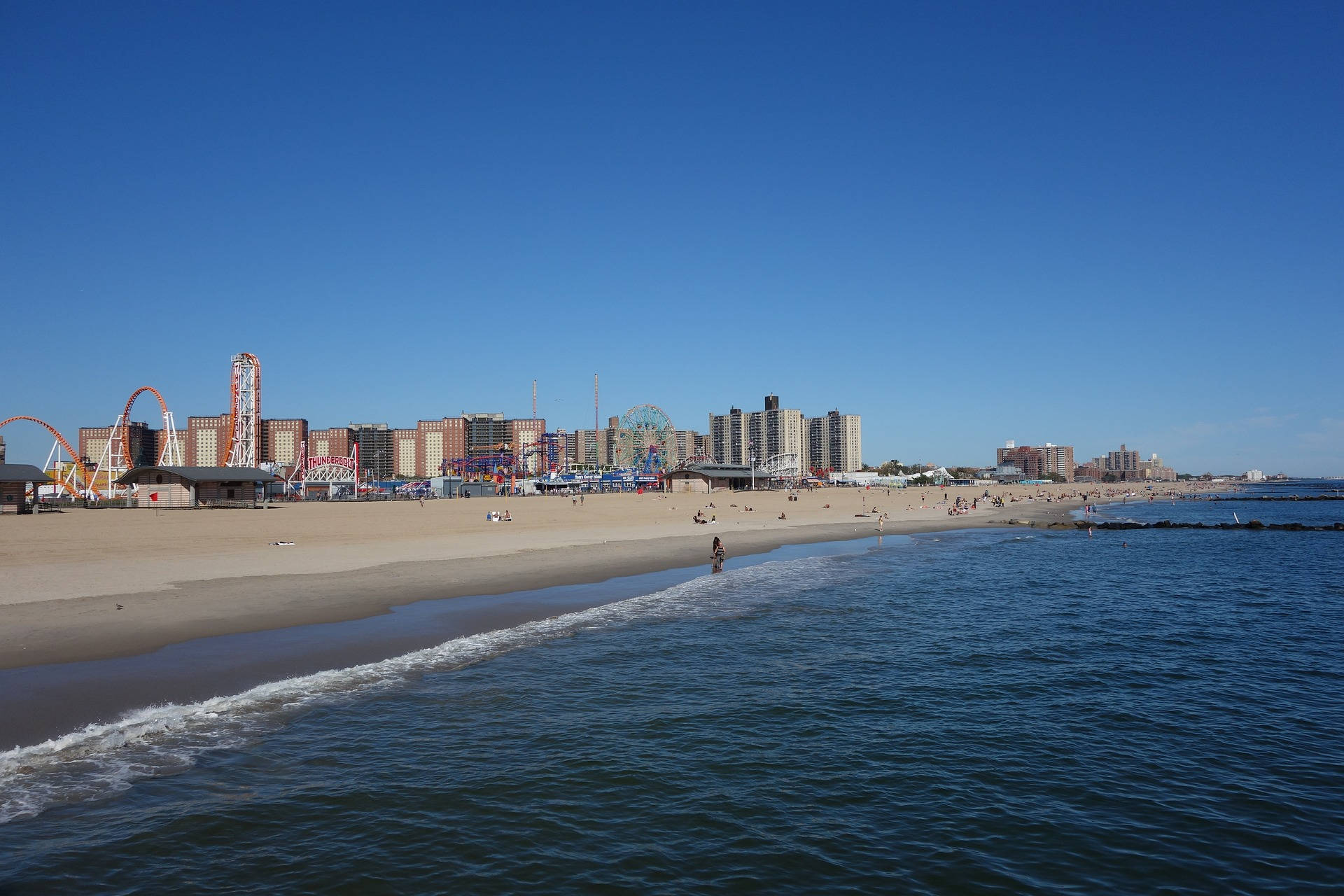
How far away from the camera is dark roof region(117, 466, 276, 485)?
214 ft

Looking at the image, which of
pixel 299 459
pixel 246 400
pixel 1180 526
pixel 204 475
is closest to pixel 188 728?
pixel 204 475

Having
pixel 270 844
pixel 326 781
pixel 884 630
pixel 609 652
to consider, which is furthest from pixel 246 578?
pixel 884 630

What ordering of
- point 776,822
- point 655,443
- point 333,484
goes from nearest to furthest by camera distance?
point 776,822 → point 333,484 → point 655,443

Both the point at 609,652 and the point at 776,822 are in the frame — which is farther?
the point at 609,652

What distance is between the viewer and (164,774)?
10367mm

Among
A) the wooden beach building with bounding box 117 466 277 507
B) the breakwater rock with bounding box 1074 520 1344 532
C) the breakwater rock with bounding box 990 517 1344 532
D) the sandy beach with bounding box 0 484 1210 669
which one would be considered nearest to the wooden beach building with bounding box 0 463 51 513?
the sandy beach with bounding box 0 484 1210 669

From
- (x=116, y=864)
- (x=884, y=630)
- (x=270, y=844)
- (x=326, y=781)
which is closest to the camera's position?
(x=116, y=864)

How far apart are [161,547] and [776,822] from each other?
3206 cm

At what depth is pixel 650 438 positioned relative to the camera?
518ft

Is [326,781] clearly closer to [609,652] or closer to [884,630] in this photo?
[609,652]

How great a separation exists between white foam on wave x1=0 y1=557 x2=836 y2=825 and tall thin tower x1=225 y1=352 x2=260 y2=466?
327 feet

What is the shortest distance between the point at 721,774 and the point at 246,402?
11176 cm

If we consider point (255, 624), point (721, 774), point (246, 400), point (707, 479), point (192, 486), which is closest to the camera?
point (721, 774)

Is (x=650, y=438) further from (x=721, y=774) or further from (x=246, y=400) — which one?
(x=721, y=774)
